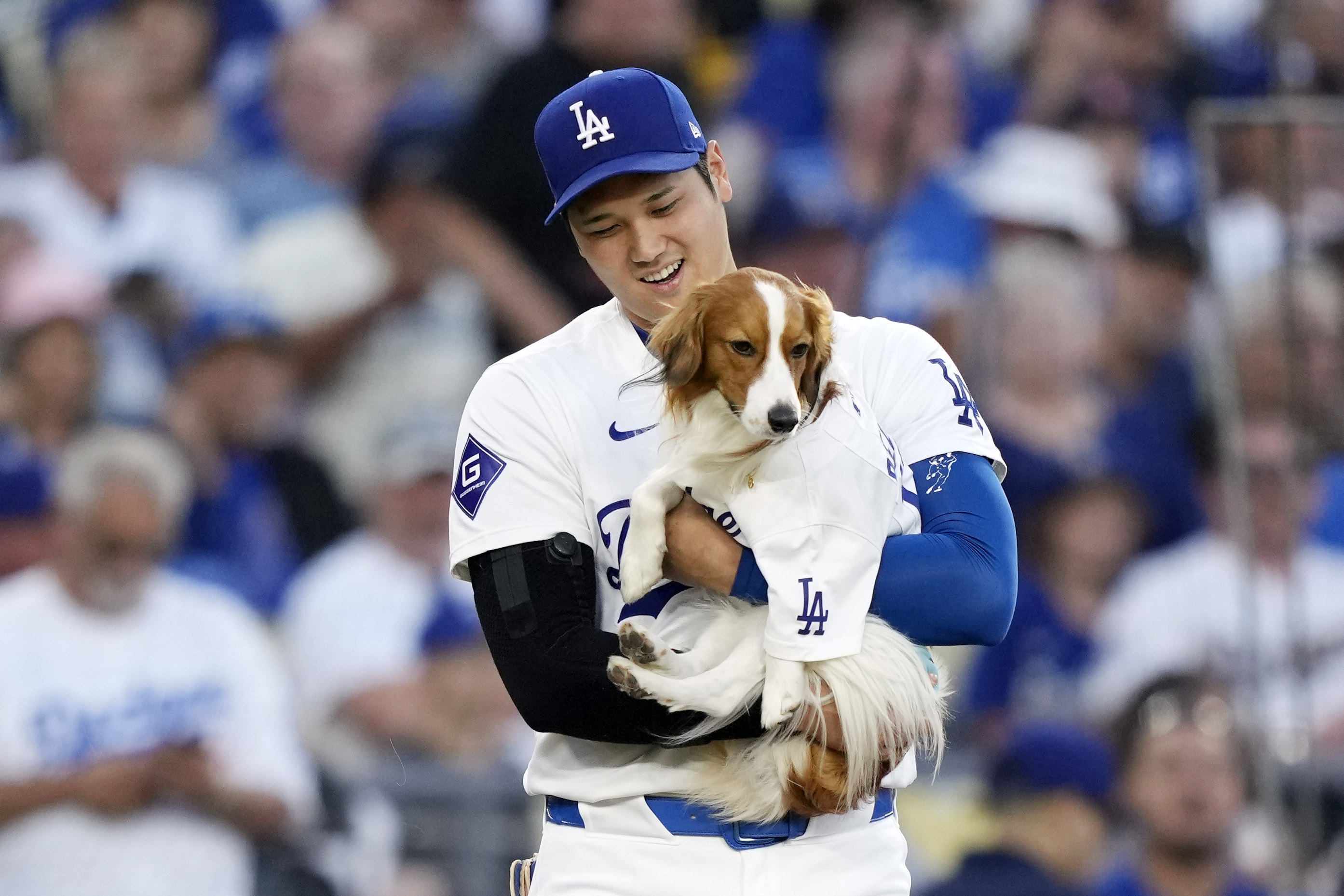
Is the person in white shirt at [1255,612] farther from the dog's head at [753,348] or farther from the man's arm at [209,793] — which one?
the dog's head at [753,348]

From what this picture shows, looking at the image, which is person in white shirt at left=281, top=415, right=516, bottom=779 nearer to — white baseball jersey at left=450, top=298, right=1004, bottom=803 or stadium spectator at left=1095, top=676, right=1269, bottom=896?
stadium spectator at left=1095, top=676, right=1269, bottom=896

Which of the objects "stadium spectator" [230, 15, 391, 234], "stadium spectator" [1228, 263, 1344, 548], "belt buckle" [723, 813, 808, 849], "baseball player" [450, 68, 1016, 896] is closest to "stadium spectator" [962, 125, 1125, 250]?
"stadium spectator" [1228, 263, 1344, 548]

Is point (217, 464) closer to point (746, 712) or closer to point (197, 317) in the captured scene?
point (197, 317)

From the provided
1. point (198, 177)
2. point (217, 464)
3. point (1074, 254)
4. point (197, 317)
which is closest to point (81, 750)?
point (217, 464)

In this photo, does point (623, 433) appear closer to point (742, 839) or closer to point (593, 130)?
point (593, 130)

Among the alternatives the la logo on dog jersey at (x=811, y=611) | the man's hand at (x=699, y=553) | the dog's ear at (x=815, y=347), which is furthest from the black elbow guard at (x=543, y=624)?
the dog's ear at (x=815, y=347)

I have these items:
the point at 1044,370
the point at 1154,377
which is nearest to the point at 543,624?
the point at 1044,370
